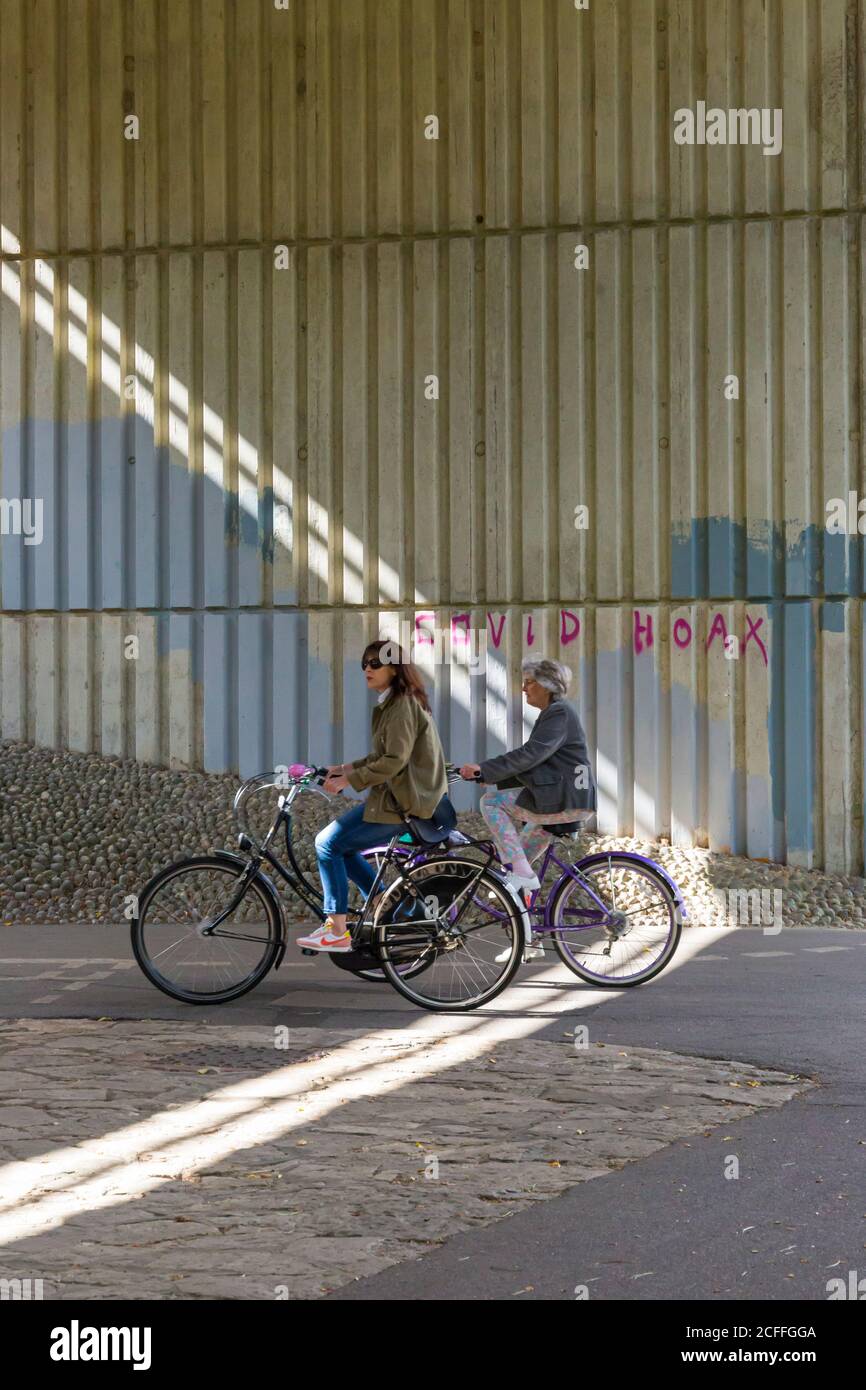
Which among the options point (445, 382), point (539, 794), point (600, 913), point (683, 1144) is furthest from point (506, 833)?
point (445, 382)

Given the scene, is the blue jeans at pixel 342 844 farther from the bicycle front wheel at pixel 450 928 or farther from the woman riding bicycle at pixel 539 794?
the woman riding bicycle at pixel 539 794

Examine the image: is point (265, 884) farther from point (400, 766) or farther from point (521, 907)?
point (521, 907)

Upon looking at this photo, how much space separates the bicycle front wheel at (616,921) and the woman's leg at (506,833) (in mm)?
242

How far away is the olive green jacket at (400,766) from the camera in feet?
26.8

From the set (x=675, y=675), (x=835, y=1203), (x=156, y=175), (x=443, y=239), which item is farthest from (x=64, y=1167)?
(x=156, y=175)

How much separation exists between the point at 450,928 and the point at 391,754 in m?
0.96

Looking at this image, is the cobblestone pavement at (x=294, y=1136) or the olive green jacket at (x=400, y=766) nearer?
the cobblestone pavement at (x=294, y=1136)

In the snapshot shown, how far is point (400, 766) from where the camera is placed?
320 inches

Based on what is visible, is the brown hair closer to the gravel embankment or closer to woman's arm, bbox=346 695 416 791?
woman's arm, bbox=346 695 416 791

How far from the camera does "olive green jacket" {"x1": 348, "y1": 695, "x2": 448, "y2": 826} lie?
321 inches

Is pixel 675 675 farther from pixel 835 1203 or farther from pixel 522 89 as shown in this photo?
pixel 835 1203
